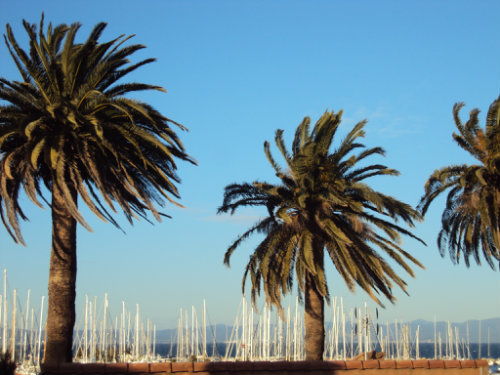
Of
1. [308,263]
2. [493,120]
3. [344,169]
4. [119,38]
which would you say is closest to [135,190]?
[119,38]

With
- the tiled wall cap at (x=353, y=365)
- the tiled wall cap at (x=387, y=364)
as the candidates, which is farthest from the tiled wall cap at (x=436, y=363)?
the tiled wall cap at (x=353, y=365)

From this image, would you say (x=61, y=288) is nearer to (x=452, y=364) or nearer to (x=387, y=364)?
(x=387, y=364)

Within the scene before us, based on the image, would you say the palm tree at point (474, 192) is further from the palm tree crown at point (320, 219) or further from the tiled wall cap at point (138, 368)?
the tiled wall cap at point (138, 368)

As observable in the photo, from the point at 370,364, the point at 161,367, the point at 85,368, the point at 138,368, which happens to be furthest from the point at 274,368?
the point at 85,368

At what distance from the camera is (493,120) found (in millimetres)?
25734

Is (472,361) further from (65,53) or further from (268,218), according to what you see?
(65,53)

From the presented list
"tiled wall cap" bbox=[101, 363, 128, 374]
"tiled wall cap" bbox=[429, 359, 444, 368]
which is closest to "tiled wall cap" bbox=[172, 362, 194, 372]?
"tiled wall cap" bbox=[101, 363, 128, 374]

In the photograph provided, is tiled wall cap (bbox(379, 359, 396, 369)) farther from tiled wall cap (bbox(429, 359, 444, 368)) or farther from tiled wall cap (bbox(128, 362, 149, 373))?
tiled wall cap (bbox(128, 362, 149, 373))

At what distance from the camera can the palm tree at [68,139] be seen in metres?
18.5

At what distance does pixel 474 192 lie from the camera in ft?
83.9

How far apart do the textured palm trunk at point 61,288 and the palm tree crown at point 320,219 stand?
281 inches

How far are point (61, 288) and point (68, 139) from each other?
461cm

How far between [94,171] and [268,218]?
823cm

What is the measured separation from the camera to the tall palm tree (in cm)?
2283
